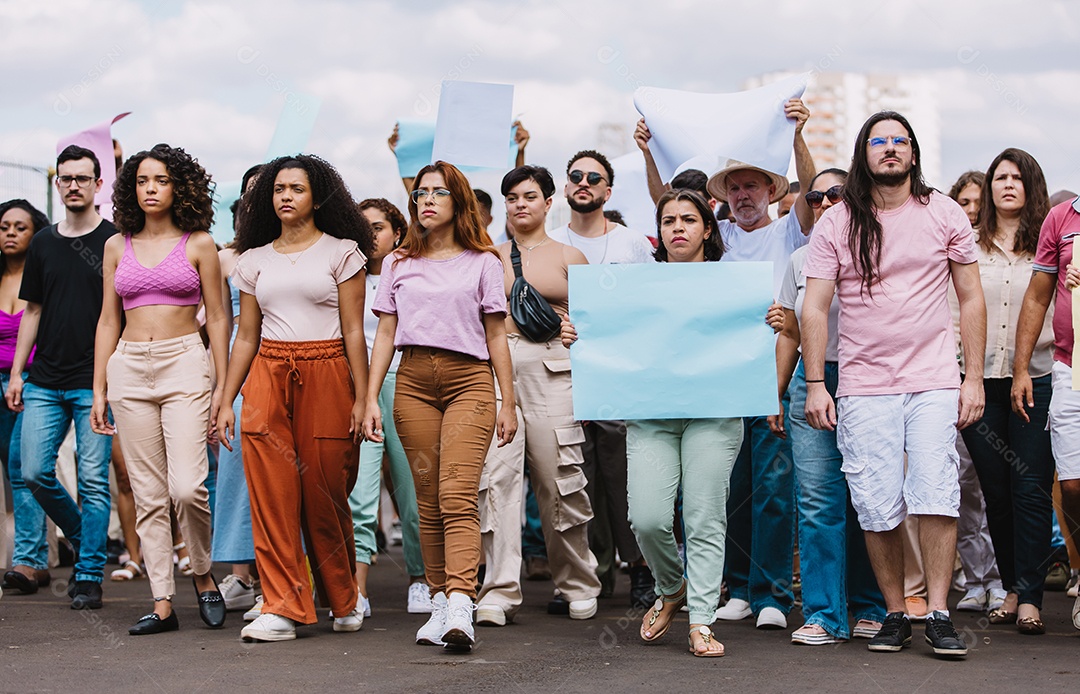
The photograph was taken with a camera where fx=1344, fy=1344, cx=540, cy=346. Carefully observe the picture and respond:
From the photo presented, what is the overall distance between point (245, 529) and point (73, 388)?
1404mm

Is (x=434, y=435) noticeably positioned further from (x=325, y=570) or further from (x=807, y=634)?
(x=807, y=634)

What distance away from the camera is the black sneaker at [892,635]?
569 cm

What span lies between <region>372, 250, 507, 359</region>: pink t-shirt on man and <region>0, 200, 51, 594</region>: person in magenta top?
2957 mm

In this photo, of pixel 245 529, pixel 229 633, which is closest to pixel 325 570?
pixel 229 633

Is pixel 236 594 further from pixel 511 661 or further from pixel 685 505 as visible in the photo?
pixel 685 505

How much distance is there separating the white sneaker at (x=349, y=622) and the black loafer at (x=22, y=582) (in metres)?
2.53

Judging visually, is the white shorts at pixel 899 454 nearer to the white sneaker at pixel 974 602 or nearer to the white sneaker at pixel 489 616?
the white sneaker at pixel 974 602

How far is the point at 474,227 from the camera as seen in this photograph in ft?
20.7

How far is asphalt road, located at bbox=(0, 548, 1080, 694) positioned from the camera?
4.96 metres

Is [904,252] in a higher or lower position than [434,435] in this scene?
higher

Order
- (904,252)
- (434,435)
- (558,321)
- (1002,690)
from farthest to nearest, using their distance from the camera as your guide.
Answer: (558,321)
(434,435)
(904,252)
(1002,690)

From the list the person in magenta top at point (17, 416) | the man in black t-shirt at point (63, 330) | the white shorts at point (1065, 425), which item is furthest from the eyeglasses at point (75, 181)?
the white shorts at point (1065, 425)

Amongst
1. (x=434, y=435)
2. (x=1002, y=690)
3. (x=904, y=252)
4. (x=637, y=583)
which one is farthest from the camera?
(x=637, y=583)

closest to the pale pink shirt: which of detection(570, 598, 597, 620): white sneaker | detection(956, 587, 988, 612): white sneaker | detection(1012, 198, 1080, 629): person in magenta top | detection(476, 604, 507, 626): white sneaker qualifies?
detection(476, 604, 507, 626): white sneaker
